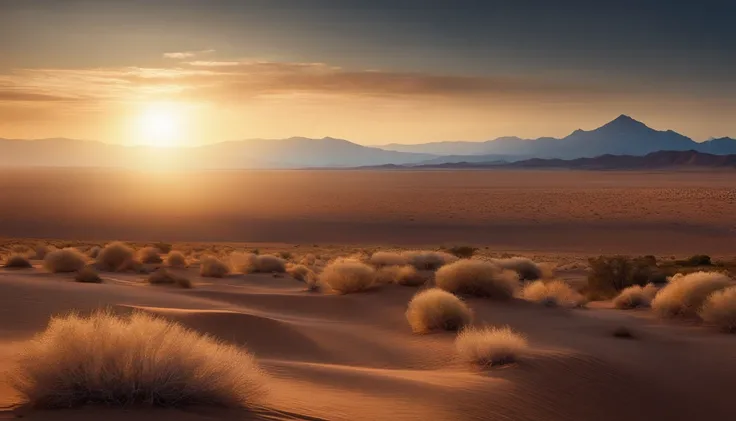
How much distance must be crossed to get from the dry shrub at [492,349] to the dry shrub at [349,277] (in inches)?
357

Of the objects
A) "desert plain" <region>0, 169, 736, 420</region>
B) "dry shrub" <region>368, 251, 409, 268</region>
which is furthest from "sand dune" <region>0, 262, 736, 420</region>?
"dry shrub" <region>368, 251, 409, 268</region>

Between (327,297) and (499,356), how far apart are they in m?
9.63

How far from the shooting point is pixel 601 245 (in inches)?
1927

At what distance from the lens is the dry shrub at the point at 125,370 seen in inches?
271

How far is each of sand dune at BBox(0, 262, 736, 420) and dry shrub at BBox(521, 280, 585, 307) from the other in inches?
19.5

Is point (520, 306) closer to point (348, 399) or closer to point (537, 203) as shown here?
point (348, 399)

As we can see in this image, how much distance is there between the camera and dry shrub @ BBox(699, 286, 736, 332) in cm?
1606

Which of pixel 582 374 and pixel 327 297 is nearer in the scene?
pixel 582 374

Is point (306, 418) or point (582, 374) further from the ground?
point (306, 418)

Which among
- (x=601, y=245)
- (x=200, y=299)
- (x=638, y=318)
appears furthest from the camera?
(x=601, y=245)

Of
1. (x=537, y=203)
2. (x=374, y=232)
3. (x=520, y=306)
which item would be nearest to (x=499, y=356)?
(x=520, y=306)

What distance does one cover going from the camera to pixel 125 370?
22.6 ft

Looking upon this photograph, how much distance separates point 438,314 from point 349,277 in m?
6.23

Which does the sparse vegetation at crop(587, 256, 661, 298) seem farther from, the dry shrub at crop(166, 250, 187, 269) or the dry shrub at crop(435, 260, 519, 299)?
the dry shrub at crop(166, 250, 187, 269)
